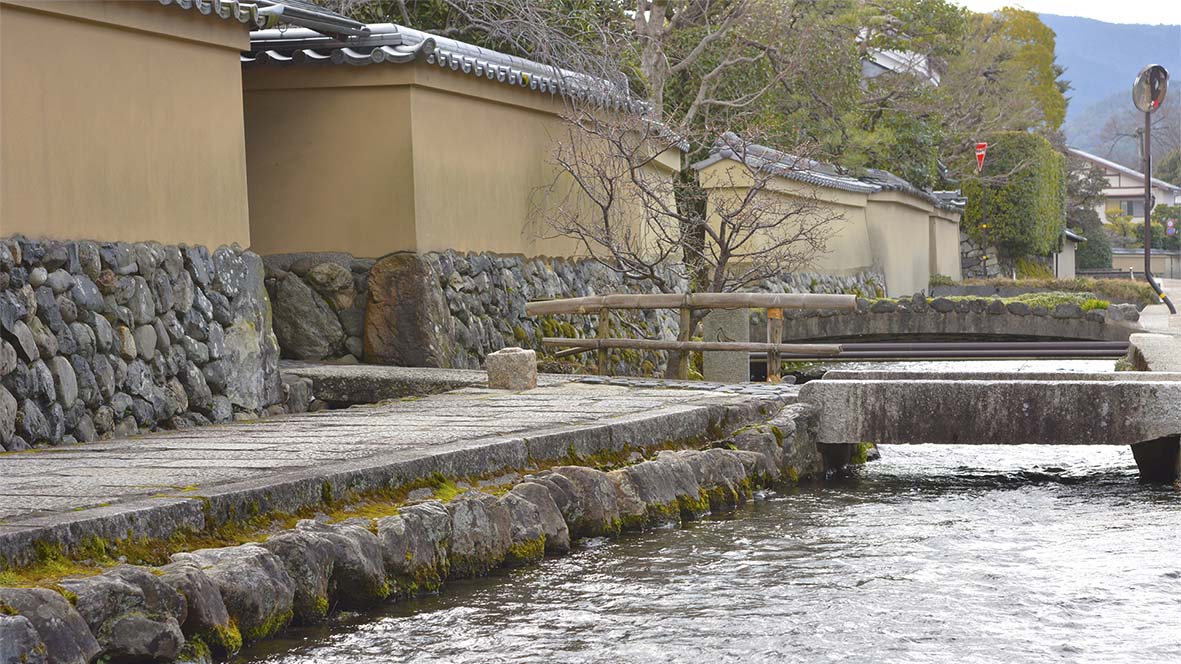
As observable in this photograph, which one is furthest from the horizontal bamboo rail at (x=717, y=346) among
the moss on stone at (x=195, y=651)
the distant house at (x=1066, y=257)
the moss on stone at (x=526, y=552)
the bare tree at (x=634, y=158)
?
the distant house at (x=1066, y=257)

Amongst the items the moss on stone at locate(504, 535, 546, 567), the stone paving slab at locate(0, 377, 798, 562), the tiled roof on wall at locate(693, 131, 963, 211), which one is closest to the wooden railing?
the stone paving slab at locate(0, 377, 798, 562)

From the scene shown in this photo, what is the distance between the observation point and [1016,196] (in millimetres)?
43438

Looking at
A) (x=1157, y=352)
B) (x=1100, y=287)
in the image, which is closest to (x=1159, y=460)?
(x=1157, y=352)

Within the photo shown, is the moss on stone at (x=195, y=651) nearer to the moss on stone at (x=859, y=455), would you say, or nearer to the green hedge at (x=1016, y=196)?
the moss on stone at (x=859, y=455)

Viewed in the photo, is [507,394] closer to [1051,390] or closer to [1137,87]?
Result: [1051,390]

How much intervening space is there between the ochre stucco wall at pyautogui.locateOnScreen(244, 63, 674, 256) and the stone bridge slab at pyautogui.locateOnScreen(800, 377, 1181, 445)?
13.9ft

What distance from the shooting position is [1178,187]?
80062 mm

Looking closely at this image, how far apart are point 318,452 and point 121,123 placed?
10.3 ft

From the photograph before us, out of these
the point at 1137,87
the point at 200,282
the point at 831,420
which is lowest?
the point at 831,420

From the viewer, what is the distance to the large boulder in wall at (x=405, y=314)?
38.7 feet

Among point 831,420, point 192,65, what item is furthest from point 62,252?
point 831,420

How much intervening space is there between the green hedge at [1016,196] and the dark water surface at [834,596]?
3567 centimetres

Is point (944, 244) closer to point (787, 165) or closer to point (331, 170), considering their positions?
point (787, 165)

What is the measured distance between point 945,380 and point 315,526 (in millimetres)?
5489
